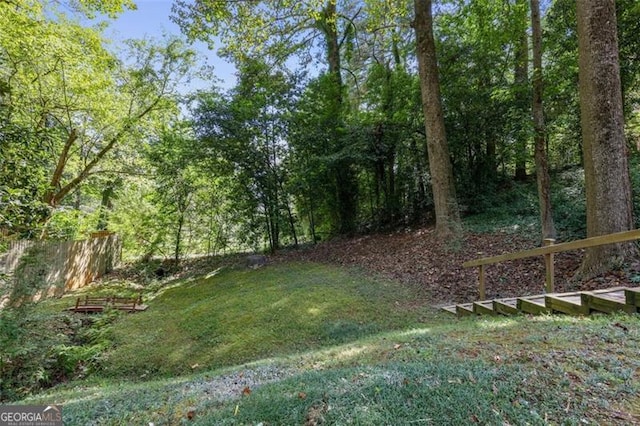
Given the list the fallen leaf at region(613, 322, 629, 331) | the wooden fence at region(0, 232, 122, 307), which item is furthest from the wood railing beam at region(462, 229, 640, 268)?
the wooden fence at region(0, 232, 122, 307)

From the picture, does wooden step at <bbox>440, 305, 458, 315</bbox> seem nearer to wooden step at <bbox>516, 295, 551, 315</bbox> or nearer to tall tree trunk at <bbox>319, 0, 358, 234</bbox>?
wooden step at <bbox>516, 295, 551, 315</bbox>

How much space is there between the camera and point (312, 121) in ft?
39.6

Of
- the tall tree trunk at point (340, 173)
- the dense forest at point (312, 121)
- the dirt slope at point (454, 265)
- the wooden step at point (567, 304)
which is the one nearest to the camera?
the wooden step at point (567, 304)

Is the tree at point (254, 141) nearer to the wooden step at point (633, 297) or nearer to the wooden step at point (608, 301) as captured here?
the wooden step at point (608, 301)

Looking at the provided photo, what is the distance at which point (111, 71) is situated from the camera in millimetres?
11180

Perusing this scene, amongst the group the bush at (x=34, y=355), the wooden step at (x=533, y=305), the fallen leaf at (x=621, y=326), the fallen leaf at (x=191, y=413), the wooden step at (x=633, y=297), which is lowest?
the bush at (x=34, y=355)

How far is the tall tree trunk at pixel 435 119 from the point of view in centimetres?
848

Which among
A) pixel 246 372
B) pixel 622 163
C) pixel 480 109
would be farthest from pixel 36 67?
pixel 622 163

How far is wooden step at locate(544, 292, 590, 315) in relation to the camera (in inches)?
→ 136

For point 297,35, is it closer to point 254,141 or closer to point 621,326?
point 254,141

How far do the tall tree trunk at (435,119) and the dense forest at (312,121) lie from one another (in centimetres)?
4

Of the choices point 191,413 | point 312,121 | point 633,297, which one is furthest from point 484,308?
point 312,121

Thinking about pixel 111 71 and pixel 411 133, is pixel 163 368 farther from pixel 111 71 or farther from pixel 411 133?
pixel 111 71

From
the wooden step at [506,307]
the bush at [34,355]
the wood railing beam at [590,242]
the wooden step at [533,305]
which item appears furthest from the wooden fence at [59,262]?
the wood railing beam at [590,242]
